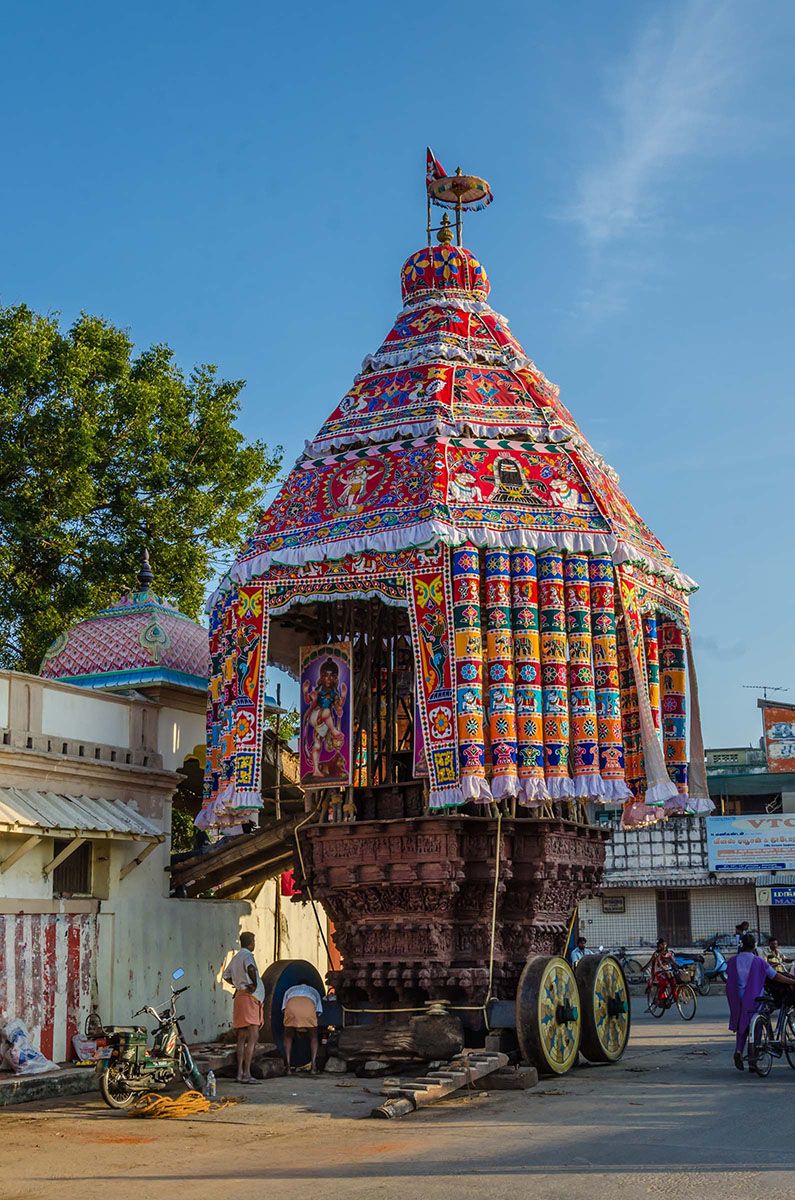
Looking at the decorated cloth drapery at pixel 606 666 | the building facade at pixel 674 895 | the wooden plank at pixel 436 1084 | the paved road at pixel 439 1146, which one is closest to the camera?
the paved road at pixel 439 1146

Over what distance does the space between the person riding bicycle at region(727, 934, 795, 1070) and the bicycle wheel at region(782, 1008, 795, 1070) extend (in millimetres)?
245

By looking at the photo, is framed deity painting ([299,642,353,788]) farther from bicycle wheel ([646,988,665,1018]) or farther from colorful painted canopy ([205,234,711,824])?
bicycle wheel ([646,988,665,1018])

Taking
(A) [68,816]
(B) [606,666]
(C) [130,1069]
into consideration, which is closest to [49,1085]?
(C) [130,1069]

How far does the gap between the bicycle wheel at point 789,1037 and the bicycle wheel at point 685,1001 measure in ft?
29.5

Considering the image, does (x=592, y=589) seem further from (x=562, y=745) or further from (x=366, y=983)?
(x=366, y=983)

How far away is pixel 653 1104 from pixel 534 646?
5.20 metres

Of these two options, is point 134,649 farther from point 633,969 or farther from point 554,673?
point 633,969

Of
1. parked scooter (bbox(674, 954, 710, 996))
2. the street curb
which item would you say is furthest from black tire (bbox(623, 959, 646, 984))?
the street curb

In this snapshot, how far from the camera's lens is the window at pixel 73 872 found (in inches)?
614

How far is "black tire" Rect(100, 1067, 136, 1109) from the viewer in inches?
493

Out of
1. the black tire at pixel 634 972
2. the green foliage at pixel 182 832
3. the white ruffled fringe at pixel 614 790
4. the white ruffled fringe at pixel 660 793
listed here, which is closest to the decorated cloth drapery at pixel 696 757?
the white ruffled fringe at pixel 660 793

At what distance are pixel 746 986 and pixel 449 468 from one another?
6.57 meters

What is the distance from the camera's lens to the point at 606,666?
52.1 feet

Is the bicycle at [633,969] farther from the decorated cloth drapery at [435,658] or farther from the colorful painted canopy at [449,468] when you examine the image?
the decorated cloth drapery at [435,658]
